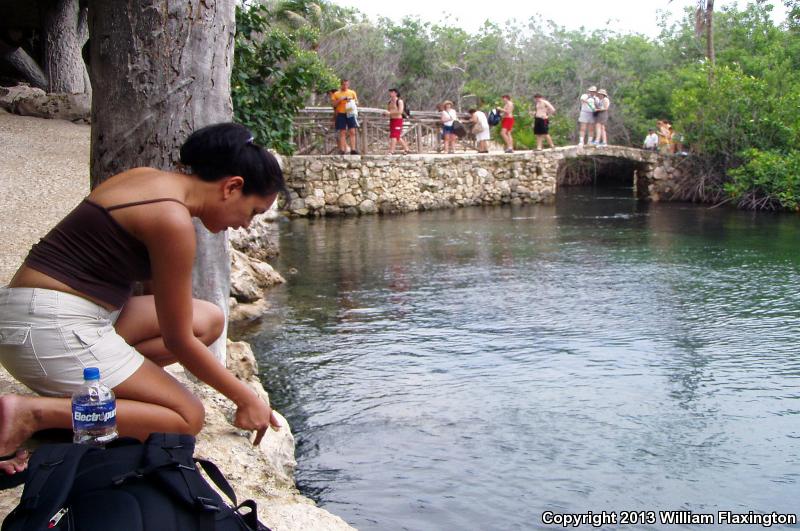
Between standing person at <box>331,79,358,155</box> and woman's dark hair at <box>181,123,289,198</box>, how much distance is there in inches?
669

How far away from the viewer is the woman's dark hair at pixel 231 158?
9.27 ft

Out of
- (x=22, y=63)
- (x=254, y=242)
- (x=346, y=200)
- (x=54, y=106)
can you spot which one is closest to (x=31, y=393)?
(x=254, y=242)

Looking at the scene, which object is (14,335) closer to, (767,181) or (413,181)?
(413,181)

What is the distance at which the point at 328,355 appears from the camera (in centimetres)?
795

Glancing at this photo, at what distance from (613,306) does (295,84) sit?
Result: 4.42 m

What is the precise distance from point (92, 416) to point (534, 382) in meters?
4.84

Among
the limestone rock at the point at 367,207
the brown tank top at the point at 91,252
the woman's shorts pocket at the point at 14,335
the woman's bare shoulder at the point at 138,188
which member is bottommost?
the limestone rock at the point at 367,207

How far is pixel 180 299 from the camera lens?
9.18 ft

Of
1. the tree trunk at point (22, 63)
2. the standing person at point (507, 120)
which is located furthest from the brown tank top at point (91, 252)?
the standing person at point (507, 120)

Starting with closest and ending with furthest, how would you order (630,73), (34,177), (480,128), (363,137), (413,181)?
1. (34,177)
2. (363,137)
3. (413,181)
4. (480,128)
5. (630,73)

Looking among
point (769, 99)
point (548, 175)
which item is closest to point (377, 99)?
point (548, 175)

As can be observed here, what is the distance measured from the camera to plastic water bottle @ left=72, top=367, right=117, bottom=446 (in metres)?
2.65

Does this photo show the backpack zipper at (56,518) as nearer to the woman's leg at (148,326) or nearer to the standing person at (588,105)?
the woman's leg at (148,326)

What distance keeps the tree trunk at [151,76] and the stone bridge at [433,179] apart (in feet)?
49.9
